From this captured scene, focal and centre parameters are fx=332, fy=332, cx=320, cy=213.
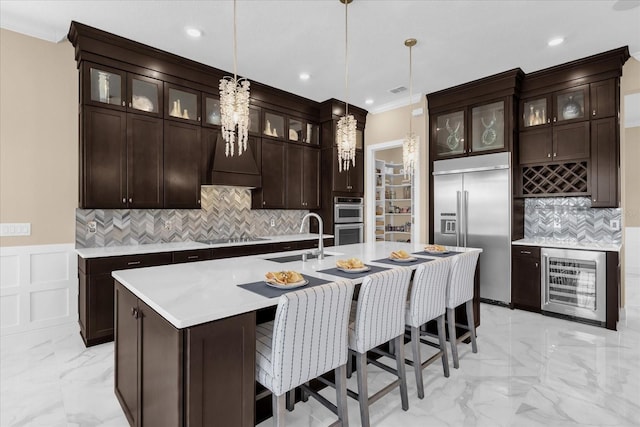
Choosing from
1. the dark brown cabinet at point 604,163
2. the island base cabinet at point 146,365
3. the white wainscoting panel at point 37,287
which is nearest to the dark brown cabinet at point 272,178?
the white wainscoting panel at point 37,287

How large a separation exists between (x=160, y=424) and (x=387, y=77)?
14.2 feet

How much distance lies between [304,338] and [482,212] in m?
3.80

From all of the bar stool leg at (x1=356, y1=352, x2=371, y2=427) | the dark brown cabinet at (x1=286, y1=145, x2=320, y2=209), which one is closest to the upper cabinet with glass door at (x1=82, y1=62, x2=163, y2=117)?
the dark brown cabinet at (x1=286, y1=145, x2=320, y2=209)

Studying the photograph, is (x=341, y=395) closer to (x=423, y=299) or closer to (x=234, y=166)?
(x=423, y=299)

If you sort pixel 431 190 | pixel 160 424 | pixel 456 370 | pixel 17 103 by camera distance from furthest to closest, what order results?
pixel 431 190, pixel 17 103, pixel 456 370, pixel 160 424

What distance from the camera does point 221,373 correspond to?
4.56 ft

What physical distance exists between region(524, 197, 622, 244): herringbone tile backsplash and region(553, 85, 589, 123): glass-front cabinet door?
A: 1.02m

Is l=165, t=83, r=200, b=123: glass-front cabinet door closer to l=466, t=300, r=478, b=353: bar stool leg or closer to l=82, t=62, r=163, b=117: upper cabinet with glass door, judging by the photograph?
l=82, t=62, r=163, b=117: upper cabinet with glass door

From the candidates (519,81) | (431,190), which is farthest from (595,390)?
(519,81)

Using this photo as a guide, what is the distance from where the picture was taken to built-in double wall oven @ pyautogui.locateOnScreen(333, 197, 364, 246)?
18.0 ft

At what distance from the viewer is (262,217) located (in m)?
5.18

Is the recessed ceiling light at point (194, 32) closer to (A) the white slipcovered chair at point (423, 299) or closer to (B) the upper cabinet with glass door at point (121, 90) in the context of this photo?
(B) the upper cabinet with glass door at point (121, 90)

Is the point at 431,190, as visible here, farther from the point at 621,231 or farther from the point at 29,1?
the point at 29,1

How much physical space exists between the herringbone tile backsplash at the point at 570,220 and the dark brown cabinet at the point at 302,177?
10.3 ft
